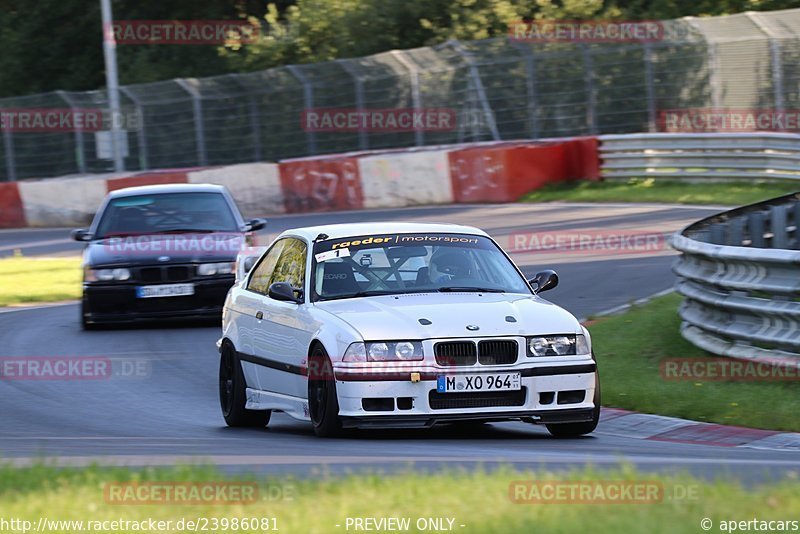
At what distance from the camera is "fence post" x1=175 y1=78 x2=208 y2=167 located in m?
34.3

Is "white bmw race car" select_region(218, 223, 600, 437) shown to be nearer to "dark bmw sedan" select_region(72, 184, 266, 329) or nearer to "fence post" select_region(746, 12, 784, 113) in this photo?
"dark bmw sedan" select_region(72, 184, 266, 329)

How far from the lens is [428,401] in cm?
848

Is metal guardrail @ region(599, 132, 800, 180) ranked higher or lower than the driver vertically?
lower

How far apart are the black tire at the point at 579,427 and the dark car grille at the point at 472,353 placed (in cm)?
64

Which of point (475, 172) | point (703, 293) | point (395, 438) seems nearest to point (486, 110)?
point (475, 172)

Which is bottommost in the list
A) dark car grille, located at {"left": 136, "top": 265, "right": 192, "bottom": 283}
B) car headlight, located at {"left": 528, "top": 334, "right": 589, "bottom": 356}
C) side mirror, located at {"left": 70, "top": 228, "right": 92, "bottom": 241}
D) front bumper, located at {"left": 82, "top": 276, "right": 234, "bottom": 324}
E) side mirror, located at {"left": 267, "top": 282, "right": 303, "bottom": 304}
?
front bumper, located at {"left": 82, "top": 276, "right": 234, "bottom": 324}

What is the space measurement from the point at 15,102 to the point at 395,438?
29086 millimetres

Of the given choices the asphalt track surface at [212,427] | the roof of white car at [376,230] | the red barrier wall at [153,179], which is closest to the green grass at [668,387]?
the asphalt track surface at [212,427]

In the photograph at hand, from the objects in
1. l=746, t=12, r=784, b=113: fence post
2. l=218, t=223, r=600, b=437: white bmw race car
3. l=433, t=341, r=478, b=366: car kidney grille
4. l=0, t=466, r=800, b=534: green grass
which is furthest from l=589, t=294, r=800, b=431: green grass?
l=746, t=12, r=784, b=113: fence post

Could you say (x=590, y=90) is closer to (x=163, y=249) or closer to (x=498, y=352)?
(x=163, y=249)

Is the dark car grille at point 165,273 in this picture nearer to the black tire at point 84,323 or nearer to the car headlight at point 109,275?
the car headlight at point 109,275

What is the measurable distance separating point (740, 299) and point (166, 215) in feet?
25.7

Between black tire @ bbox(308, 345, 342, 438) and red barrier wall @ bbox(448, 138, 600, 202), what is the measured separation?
20190 millimetres

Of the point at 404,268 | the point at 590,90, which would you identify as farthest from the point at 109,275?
the point at 590,90
